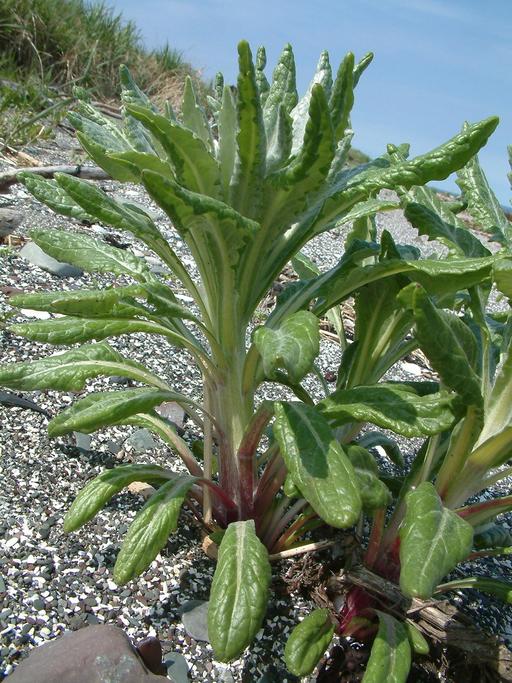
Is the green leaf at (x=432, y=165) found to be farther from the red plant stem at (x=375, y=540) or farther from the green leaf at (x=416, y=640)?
the green leaf at (x=416, y=640)

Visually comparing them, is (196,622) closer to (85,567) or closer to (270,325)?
(85,567)

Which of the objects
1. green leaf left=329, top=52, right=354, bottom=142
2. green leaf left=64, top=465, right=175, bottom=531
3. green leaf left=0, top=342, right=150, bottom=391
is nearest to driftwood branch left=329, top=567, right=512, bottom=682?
green leaf left=64, top=465, right=175, bottom=531

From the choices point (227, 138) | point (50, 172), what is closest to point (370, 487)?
point (227, 138)

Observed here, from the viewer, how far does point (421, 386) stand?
5.74 ft

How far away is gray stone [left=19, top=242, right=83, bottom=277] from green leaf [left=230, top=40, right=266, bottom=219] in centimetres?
164

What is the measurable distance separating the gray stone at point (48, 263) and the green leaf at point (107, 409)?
139 cm

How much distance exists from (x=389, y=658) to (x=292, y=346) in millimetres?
634

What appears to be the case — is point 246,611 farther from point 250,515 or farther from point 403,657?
point 250,515

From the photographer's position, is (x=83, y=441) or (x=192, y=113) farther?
(x=83, y=441)

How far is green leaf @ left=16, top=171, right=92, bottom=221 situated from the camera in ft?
5.70

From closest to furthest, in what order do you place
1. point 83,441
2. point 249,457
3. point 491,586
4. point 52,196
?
point 491,586, point 249,457, point 52,196, point 83,441

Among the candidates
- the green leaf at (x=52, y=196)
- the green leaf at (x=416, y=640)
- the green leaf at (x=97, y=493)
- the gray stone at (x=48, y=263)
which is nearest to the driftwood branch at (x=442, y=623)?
the green leaf at (x=416, y=640)

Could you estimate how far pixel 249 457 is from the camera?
65.6 inches

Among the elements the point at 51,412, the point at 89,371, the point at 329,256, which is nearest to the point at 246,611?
the point at 89,371
